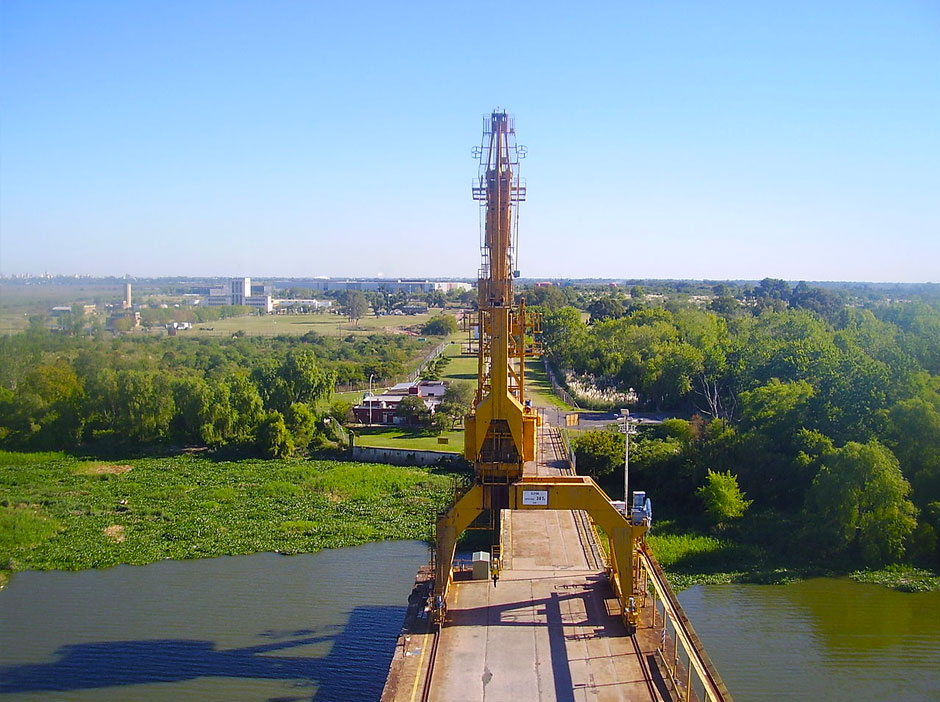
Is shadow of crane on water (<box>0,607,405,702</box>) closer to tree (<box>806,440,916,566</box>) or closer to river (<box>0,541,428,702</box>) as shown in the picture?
river (<box>0,541,428,702</box>)

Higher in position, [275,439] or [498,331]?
[498,331]

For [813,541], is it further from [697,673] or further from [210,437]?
[210,437]

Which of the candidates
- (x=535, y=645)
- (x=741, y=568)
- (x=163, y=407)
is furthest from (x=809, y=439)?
(x=163, y=407)

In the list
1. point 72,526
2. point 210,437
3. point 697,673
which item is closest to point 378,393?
point 210,437

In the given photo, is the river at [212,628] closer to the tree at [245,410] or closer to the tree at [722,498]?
the tree at [722,498]

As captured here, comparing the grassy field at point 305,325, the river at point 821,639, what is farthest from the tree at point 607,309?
the river at point 821,639

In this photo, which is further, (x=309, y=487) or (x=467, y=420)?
(x=309, y=487)

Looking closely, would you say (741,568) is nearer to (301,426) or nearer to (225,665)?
(225,665)
